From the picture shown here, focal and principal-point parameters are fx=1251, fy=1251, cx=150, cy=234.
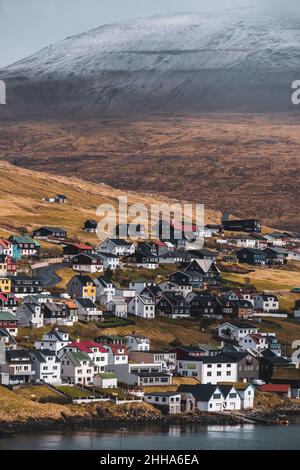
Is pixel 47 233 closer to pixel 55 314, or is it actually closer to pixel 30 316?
pixel 55 314

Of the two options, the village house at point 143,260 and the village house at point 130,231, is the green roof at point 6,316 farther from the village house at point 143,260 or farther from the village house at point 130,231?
the village house at point 130,231

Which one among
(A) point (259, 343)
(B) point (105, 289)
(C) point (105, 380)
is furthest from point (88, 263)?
(C) point (105, 380)

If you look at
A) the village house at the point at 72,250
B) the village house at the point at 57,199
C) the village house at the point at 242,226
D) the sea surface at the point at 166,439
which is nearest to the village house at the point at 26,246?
the village house at the point at 72,250

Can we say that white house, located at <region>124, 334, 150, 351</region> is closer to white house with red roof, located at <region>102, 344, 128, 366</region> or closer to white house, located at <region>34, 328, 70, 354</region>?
white house with red roof, located at <region>102, 344, 128, 366</region>

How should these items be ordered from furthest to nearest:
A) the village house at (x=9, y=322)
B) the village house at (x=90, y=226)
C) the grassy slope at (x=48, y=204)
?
the grassy slope at (x=48, y=204), the village house at (x=90, y=226), the village house at (x=9, y=322)

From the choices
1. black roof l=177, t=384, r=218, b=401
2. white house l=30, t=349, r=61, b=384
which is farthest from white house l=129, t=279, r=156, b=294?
white house l=30, t=349, r=61, b=384
